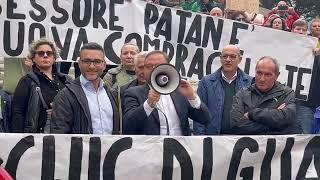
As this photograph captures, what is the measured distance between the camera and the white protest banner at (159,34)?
9305mm

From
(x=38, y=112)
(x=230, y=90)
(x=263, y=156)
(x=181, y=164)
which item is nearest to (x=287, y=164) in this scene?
(x=263, y=156)

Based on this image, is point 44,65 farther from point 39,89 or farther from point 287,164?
point 287,164

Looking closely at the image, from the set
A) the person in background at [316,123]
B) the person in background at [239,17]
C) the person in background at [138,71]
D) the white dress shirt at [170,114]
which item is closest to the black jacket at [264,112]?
the white dress shirt at [170,114]

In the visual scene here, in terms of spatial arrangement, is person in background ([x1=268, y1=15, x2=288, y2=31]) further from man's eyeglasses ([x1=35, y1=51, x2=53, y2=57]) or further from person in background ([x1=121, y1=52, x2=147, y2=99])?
man's eyeglasses ([x1=35, y1=51, x2=53, y2=57])

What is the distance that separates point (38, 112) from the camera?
25.0 feet

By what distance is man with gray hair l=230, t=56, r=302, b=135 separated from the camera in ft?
24.8

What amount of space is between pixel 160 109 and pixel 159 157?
416 mm

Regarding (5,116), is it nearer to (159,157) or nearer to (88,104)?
(88,104)

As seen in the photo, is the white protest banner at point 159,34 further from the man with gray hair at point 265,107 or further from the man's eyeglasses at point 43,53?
the man with gray hair at point 265,107

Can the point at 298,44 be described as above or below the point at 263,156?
above

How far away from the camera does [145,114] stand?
271 inches

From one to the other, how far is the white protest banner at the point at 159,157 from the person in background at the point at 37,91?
1.01 metres

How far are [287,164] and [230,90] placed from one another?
1498mm

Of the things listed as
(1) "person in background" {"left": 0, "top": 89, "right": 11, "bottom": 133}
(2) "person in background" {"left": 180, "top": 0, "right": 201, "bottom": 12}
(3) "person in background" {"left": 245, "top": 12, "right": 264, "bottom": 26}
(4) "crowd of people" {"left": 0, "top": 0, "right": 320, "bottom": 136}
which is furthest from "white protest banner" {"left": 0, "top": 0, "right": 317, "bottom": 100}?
(2) "person in background" {"left": 180, "top": 0, "right": 201, "bottom": 12}
